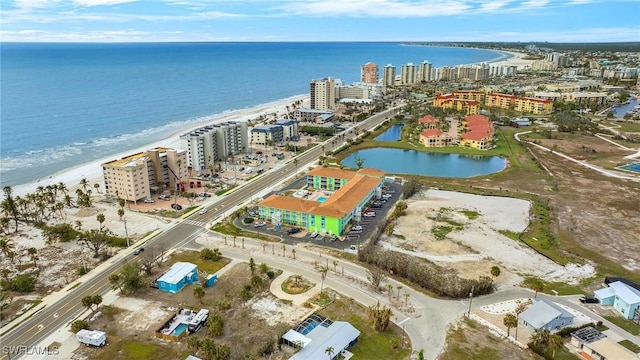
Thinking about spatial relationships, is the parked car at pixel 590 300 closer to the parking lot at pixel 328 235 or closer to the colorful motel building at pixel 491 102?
the parking lot at pixel 328 235

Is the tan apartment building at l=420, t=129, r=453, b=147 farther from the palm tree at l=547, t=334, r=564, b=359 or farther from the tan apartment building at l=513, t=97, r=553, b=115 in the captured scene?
the palm tree at l=547, t=334, r=564, b=359

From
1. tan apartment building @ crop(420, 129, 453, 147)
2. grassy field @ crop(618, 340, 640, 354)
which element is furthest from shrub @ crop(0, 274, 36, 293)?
tan apartment building @ crop(420, 129, 453, 147)

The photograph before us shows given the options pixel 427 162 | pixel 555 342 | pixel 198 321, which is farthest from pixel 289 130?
pixel 555 342

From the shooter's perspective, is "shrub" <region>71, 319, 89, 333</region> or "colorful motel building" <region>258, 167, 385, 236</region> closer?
"shrub" <region>71, 319, 89, 333</region>

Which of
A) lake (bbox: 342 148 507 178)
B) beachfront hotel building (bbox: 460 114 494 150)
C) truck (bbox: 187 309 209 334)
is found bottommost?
truck (bbox: 187 309 209 334)

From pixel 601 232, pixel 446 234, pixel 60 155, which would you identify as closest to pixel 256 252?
pixel 446 234

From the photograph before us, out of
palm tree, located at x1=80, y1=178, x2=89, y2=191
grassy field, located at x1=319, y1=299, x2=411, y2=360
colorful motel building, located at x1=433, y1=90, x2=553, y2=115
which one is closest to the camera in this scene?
grassy field, located at x1=319, y1=299, x2=411, y2=360
